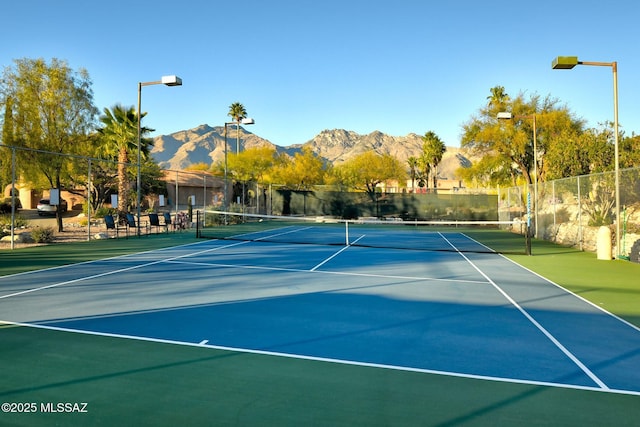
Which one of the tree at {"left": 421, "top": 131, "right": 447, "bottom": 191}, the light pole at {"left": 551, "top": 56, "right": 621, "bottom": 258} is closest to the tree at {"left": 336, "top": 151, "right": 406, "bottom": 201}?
the tree at {"left": 421, "top": 131, "right": 447, "bottom": 191}

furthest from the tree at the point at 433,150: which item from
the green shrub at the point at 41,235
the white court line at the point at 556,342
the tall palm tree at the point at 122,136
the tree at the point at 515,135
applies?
the white court line at the point at 556,342

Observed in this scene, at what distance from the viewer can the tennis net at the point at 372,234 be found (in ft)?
66.3

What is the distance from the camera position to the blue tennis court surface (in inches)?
225

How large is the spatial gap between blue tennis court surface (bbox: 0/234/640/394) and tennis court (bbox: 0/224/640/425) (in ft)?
0.08

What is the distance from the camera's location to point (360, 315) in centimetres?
784

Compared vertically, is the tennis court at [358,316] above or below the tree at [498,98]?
below

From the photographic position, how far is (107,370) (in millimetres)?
5203

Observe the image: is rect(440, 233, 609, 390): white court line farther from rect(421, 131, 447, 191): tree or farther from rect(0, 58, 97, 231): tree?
rect(421, 131, 447, 191): tree

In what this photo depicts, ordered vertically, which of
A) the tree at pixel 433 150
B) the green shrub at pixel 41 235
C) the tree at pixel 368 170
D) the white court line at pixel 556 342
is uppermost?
the tree at pixel 433 150

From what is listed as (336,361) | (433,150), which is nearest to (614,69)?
(336,361)

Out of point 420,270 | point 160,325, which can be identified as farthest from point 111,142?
point 160,325

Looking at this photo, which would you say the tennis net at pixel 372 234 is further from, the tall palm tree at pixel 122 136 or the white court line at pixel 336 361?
the white court line at pixel 336 361

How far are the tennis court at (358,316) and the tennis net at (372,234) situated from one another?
18.2 feet

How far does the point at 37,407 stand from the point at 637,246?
624 inches
